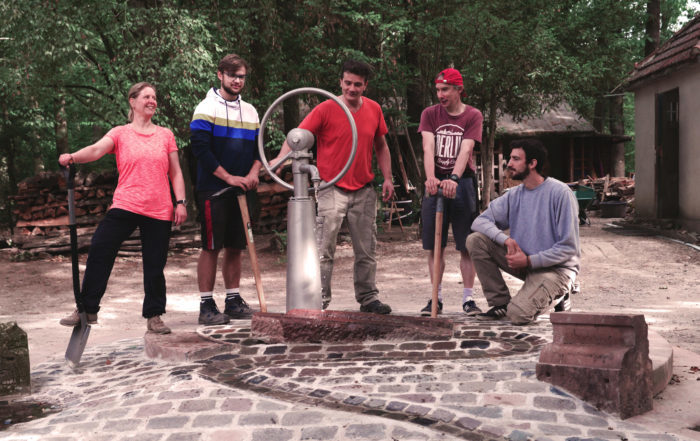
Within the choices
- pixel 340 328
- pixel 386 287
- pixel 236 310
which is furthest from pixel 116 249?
pixel 386 287

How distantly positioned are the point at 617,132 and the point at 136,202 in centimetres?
2485

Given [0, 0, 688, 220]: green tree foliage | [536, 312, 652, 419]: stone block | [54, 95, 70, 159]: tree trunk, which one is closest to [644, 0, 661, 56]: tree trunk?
[0, 0, 688, 220]: green tree foliage

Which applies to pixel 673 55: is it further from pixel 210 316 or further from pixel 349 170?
pixel 210 316

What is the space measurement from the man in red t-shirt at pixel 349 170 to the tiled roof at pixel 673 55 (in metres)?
8.47

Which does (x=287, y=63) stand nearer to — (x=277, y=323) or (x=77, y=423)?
(x=277, y=323)

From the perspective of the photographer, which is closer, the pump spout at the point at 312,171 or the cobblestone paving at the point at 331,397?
the cobblestone paving at the point at 331,397

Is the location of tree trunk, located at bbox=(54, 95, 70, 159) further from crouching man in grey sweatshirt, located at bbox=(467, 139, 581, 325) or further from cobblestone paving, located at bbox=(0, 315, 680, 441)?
crouching man in grey sweatshirt, located at bbox=(467, 139, 581, 325)

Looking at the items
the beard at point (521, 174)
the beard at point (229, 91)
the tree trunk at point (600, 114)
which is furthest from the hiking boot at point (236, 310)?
the tree trunk at point (600, 114)

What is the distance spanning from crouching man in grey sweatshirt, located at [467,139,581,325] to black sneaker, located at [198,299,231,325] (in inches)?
80.1

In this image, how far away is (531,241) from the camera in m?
5.11

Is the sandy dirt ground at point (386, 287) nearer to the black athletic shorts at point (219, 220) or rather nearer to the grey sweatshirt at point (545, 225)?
the black athletic shorts at point (219, 220)

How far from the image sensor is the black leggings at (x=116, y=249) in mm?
4738

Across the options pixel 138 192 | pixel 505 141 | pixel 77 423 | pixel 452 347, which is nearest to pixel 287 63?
pixel 138 192

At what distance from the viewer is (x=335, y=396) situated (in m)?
3.64
